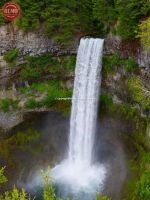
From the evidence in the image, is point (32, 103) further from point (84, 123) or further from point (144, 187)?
point (144, 187)

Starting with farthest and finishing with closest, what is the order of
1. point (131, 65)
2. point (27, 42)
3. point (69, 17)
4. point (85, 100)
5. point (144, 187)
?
point (27, 42)
point (85, 100)
point (69, 17)
point (131, 65)
point (144, 187)

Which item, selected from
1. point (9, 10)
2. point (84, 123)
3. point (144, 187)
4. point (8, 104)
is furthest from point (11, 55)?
point (144, 187)

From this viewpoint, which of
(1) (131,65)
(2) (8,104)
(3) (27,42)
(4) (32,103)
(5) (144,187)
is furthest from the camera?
(2) (8,104)

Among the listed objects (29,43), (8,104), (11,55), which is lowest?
(8,104)

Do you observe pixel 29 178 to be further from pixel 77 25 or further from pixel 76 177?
pixel 77 25

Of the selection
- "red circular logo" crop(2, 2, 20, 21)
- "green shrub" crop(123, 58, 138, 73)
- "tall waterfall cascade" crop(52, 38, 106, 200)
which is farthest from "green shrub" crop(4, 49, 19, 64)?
"green shrub" crop(123, 58, 138, 73)

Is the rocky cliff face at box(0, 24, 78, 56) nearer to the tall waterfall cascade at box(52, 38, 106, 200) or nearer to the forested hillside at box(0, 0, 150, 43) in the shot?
the forested hillside at box(0, 0, 150, 43)
